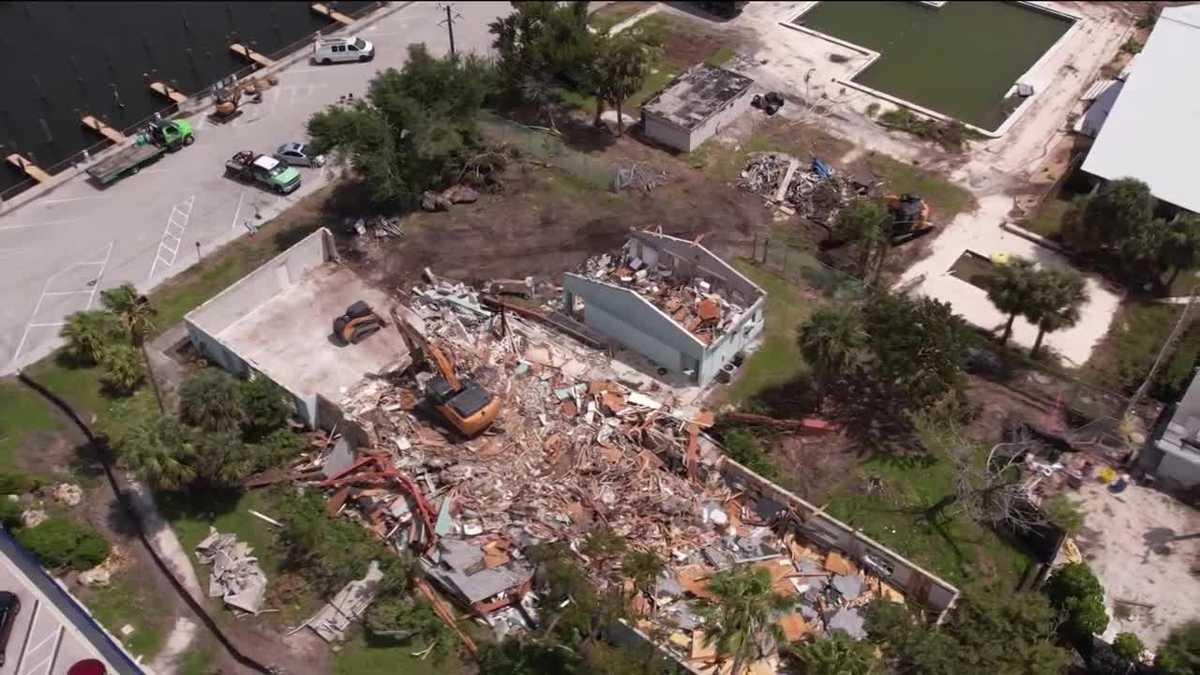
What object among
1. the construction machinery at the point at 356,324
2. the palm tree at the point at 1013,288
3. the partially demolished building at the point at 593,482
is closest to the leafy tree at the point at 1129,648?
the partially demolished building at the point at 593,482

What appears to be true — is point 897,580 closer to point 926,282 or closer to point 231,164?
point 926,282

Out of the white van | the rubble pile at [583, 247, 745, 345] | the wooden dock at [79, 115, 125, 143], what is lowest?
the rubble pile at [583, 247, 745, 345]

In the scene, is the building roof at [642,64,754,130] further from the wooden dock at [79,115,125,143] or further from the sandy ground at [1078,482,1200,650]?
the wooden dock at [79,115,125,143]

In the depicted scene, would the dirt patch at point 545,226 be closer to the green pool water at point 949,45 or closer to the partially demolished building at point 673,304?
Result: the partially demolished building at point 673,304

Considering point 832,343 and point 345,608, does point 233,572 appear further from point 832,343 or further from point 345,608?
point 832,343

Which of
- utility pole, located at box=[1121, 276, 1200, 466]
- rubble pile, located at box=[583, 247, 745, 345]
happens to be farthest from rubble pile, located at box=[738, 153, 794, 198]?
utility pole, located at box=[1121, 276, 1200, 466]

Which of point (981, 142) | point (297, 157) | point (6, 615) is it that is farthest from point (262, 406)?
point (981, 142)
